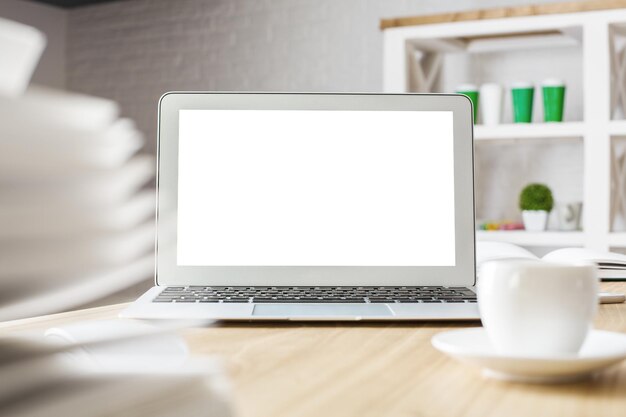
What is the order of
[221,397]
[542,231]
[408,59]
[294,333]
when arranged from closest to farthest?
[221,397] < [294,333] < [542,231] < [408,59]

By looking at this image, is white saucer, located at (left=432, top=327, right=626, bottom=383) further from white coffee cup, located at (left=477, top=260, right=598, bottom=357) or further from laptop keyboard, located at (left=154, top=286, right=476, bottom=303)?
laptop keyboard, located at (left=154, top=286, right=476, bottom=303)

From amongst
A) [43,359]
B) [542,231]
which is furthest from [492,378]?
[542,231]

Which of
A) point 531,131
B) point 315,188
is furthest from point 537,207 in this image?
point 315,188

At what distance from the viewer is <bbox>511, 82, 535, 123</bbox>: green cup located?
2.48 meters

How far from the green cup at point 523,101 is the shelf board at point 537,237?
15.3 inches

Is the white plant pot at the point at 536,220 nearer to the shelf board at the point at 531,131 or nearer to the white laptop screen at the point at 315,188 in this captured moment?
the shelf board at the point at 531,131

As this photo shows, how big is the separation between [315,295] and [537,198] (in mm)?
1797

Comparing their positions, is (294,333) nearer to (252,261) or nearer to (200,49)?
(252,261)

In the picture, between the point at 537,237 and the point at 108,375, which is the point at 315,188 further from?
the point at 537,237

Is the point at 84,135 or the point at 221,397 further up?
the point at 84,135

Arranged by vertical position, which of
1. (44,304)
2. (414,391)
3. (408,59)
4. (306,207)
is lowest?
(44,304)

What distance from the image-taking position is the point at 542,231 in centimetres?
243

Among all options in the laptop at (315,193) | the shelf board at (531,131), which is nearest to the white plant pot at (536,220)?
the shelf board at (531,131)

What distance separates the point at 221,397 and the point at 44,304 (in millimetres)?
3818
